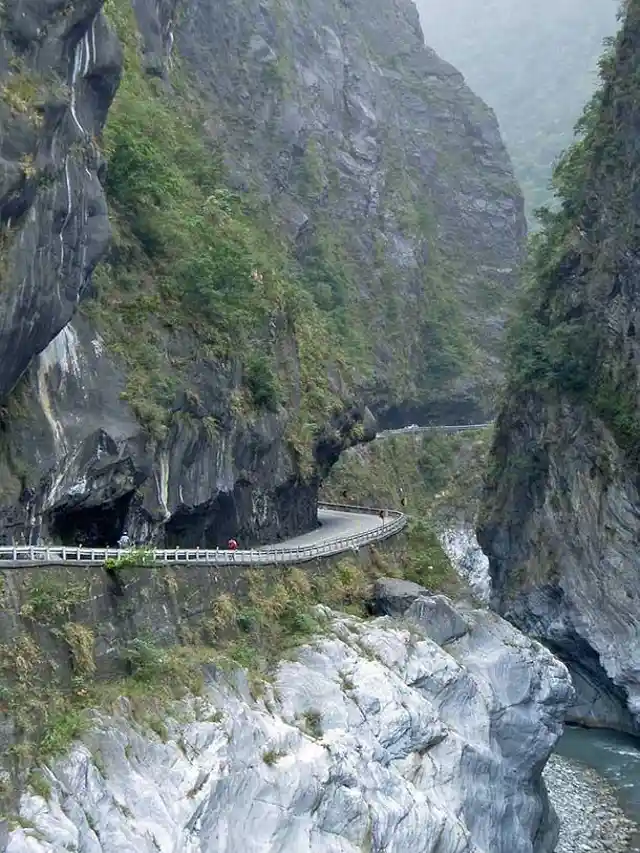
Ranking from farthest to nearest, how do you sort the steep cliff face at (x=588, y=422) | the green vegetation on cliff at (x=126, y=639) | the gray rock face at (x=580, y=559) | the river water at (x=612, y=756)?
the steep cliff face at (x=588, y=422) < the gray rock face at (x=580, y=559) < the river water at (x=612, y=756) < the green vegetation on cliff at (x=126, y=639)

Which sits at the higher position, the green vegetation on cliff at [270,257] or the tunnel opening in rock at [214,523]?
the green vegetation on cliff at [270,257]

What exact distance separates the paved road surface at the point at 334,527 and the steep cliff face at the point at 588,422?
8.82 meters

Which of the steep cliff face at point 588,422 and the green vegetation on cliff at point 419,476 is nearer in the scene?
the steep cliff face at point 588,422

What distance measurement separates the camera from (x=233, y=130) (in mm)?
71875

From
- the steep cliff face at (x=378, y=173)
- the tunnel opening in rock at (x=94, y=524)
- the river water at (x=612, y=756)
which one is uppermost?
the steep cliff face at (x=378, y=173)

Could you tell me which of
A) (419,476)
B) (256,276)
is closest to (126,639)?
(256,276)

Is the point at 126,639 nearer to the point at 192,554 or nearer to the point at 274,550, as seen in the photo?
the point at 192,554

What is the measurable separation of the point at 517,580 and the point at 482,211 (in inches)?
2328

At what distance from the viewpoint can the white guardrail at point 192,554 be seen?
20.0 metres

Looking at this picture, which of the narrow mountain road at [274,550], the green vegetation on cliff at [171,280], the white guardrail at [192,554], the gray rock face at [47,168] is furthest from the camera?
the green vegetation on cliff at [171,280]

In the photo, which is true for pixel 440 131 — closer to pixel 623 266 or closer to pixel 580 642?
pixel 623 266

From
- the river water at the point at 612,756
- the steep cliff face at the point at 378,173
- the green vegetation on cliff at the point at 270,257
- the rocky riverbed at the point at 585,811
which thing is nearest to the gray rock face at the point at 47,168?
the green vegetation on cliff at the point at 270,257

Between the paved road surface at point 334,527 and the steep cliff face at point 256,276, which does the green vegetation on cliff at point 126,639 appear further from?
the paved road surface at point 334,527

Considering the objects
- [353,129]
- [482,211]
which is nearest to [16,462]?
[353,129]
